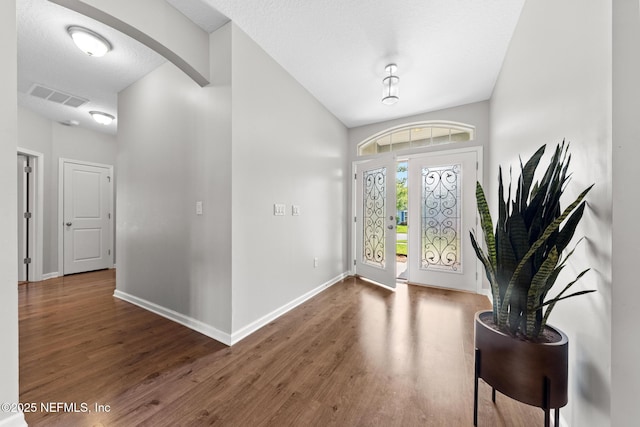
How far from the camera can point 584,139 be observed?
1.02m

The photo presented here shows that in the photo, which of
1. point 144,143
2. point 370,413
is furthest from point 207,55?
point 370,413

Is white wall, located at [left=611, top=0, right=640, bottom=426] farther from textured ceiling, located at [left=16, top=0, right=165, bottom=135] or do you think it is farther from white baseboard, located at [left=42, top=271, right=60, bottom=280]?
white baseboard, located at [left=42, top=271, right=60, bottom=280]

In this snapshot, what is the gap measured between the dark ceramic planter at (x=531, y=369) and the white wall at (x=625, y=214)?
0.45ft

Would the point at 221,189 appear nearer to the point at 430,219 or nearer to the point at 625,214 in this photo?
the point at 625,214

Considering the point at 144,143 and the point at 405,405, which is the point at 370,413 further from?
the point at 144,143

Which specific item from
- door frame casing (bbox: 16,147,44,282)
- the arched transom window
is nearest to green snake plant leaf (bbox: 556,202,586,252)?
the arched transom window

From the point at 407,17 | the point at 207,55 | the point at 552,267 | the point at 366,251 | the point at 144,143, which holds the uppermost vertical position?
the point at 407,17

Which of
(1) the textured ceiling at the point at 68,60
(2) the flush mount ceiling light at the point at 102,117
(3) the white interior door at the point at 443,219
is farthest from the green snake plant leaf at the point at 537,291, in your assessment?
(2) the flush mount ceiling light at the point at 102,117

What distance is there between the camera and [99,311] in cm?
256

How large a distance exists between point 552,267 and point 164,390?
2.10 m

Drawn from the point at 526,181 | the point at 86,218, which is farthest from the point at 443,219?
the point at 86,218

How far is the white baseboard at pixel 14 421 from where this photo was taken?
3.53 ft

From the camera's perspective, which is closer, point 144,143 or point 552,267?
point 552,267

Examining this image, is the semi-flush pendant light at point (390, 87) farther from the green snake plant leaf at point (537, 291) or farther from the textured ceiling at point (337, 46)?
the green snake plant leaf at point (537, 291)
